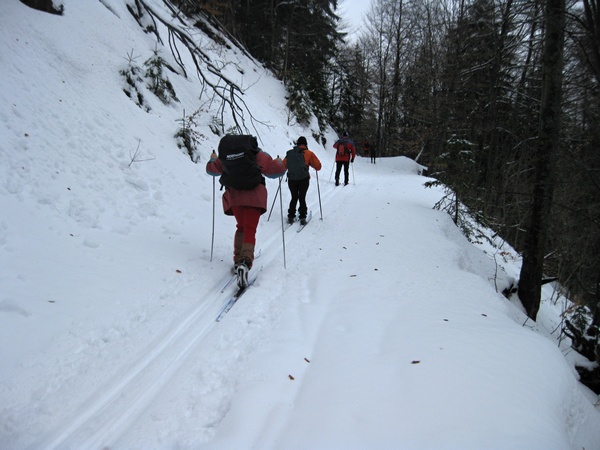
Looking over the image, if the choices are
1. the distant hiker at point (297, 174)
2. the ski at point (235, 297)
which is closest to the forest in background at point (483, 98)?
the distant hiker at point (297, 174)

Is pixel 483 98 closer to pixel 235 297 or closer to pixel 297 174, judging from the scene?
pixel 297 174

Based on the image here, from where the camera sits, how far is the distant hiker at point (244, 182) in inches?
177

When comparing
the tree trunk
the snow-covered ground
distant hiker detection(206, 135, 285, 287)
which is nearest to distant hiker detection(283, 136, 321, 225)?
the snow-covered ground

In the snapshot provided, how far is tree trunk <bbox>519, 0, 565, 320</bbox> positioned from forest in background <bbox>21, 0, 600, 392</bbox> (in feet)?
0.05

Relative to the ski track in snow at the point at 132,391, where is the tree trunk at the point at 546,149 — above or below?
above

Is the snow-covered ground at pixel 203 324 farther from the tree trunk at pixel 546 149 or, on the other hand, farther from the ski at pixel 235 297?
the tree trunk at pixel 546 149

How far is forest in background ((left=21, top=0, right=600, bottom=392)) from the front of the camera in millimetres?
4996

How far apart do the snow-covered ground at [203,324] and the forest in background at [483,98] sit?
198cm

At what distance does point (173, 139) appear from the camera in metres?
8.73

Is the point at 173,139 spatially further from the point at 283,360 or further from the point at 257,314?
the point at 283,360

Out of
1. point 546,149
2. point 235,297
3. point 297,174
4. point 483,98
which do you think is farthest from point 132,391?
point 483,98

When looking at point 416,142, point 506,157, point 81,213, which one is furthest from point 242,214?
point 416,142

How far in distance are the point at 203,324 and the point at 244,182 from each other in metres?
2.00

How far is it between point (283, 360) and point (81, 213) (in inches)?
149
